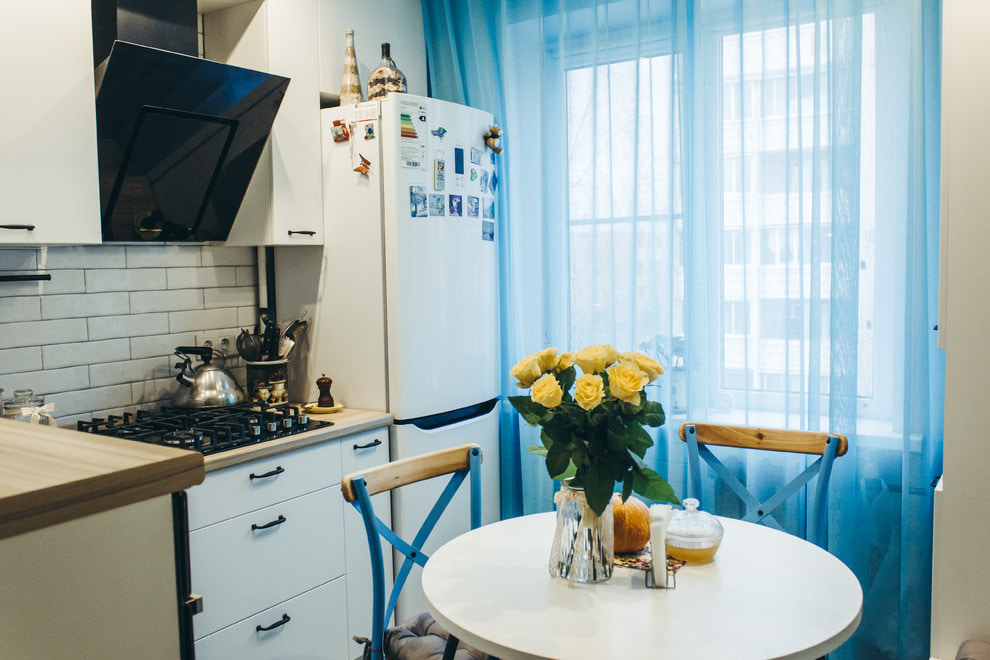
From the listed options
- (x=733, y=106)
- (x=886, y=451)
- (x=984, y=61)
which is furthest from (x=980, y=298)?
(x=733, y=106)

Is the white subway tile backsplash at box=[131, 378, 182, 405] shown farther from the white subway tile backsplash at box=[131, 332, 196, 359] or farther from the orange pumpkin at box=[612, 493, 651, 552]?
the orange pumpkin at box=[612, 493, 651, 552]

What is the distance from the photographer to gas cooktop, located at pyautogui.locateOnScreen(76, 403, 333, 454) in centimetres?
228

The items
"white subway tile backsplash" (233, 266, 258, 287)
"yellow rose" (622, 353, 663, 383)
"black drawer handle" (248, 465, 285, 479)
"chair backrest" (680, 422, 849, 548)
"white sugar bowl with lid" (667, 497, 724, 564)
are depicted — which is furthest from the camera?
"white subway tile backsplash" (233, 266, 258, 287)

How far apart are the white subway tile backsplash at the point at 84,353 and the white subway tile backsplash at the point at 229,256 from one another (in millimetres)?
444

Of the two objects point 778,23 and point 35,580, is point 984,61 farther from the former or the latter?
point 35,580

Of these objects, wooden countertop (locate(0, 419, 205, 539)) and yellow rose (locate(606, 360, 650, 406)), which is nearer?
wooden countertop (locate(0, 419, 205, 539))

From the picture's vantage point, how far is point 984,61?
190cm

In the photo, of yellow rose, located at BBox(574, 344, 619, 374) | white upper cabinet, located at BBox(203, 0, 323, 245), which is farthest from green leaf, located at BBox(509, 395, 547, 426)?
white upper cabinet, located at BBox(203, 0, 323, 245)

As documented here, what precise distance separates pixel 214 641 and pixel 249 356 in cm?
103

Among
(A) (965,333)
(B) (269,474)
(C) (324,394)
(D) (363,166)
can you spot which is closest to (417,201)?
(D) (363,166)

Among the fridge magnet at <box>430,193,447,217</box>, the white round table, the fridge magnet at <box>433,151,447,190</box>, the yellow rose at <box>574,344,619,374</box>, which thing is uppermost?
the fridge magnet at <box>433,151,447,190</box>

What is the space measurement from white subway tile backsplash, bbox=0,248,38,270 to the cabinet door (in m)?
0.25

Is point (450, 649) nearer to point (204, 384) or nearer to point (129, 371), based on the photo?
point (204, 384)

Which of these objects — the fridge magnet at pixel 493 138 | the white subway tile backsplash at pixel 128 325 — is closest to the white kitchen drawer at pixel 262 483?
the white subway tile backsplash at pixel 128 325
